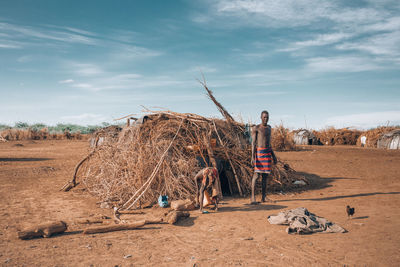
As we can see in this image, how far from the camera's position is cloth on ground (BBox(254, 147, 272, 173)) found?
7102 mm

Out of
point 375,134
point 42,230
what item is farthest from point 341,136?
point 42,230

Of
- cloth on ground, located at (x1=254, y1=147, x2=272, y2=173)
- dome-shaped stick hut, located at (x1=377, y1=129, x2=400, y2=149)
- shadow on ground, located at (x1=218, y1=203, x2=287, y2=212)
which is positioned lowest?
shadow on ground, located at (x1=218, y1=203, x2=287, y2=212)

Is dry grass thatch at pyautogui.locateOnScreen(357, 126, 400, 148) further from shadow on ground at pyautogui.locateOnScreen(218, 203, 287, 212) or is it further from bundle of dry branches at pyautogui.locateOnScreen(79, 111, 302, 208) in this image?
shadow on ground at pyautogui.locateOnScreen(218, 203, 287, 212)

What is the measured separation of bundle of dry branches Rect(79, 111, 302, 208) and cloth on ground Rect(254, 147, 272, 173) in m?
1.10

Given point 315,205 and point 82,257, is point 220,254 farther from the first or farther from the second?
point 315,205

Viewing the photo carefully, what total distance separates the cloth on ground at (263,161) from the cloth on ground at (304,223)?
5.26 ft

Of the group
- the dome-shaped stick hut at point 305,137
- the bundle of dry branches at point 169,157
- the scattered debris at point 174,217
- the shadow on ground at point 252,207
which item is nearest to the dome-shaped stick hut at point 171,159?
the bundle of dry branches at point 169,157

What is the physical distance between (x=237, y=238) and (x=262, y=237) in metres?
0.42

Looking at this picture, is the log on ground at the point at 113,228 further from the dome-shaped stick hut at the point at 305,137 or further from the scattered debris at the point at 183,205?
the dome-shaped stick hut at the point at 305,137

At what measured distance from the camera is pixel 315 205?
7074 mm

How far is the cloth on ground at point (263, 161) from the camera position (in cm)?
710

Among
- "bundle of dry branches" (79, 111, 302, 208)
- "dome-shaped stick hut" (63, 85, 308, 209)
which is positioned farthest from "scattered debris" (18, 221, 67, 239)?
"bundle of dry branches" (79, 111, 302, 208)

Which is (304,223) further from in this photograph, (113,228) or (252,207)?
(113,228)

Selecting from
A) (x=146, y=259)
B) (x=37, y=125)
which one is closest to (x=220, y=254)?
(x=146, y=259)
